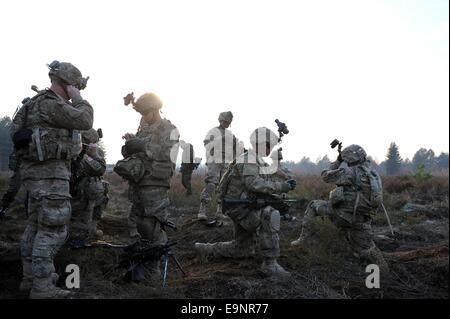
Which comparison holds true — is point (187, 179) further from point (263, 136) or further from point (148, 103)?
point (148, 103)

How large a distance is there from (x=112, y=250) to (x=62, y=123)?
2437 millimetres

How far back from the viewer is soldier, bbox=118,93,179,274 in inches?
226

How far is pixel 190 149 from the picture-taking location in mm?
13680

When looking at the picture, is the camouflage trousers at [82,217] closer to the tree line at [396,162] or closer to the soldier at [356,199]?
the soldier at [356,199]

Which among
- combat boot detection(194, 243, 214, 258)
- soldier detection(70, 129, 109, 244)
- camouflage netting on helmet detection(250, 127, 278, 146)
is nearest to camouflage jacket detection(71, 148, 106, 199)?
soldier detection(70, 129, 109, 244)

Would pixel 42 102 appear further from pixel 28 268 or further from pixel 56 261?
pixel 56 261

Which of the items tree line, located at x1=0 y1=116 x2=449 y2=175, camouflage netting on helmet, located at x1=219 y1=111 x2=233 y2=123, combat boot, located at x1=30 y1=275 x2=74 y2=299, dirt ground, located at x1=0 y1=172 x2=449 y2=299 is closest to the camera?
combat boot, located at x1=30 y1=275 x2=74 y2=299

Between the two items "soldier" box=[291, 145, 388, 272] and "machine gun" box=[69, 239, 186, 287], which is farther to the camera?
"soldier" box=[291, 145, 388, 272]

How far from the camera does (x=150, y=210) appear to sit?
5.75 m

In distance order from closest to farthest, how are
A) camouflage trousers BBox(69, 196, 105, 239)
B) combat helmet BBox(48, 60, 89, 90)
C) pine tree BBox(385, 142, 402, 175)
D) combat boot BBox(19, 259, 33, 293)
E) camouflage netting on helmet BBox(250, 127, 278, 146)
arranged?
combat boot BBox(19, 259, 33, 293), combat helmet BBox(48, 60, 89, 90), camouflage netting on helmet BBox(250, 127, 278, 146), camouflage trousers BBox(69, 196, 105, 239), pine tree BBox(385, 142, 402, 175)

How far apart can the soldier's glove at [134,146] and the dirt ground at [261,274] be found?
1593 millimetres

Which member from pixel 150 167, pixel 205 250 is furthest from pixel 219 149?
pixel 150 167

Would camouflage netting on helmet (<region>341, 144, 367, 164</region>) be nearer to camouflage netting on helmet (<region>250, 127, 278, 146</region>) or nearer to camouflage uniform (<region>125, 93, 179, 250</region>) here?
camouflage netting on helmet (<region>250, 127, 278, 146</region>)
